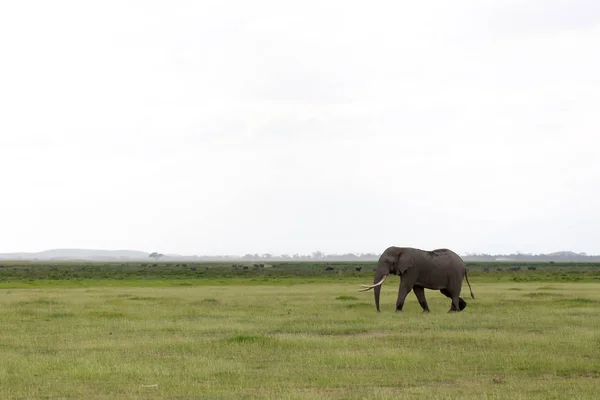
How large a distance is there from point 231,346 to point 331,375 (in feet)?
15.8

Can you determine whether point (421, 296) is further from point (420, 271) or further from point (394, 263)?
point (394, 263)

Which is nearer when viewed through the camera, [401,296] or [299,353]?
[299,353]

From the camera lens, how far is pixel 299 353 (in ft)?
62.2

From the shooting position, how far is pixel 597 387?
14.4 m

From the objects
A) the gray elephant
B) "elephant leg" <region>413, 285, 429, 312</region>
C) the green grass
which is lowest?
the green grass

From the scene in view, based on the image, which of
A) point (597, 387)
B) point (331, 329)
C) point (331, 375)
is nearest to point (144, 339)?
point (331, 329)

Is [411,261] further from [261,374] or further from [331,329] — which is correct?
[261,374]

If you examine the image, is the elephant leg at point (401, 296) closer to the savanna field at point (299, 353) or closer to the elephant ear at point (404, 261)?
the elephant ear at point (404, 261)

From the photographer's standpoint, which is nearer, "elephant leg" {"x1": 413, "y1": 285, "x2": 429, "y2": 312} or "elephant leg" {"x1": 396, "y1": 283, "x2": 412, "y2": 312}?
"elephant leg" {"x1": 396, "y1": 283, "x2": 412, "y2": 312}

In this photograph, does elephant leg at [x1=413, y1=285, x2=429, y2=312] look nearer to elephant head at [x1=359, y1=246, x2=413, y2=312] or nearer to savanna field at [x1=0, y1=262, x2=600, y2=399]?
elephant head at [x1=359, y1=246, x2=413, y2=312]

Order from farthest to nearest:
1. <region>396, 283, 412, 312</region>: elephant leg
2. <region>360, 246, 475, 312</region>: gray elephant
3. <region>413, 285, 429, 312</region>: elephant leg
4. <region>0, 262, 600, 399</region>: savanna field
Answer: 1. <region>360, 246, 475, 312</region>: gray elephant
2. <region>413, 285, 429, 312</region>: elephant leg
3. <region>396, 283, 412, 312</region>: elephant leg
4. <region>0, 262, 600, 399</region>: savanna field

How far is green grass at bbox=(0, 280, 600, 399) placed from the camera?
1453 cm

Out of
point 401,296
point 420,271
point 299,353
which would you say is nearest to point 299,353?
point 299,353

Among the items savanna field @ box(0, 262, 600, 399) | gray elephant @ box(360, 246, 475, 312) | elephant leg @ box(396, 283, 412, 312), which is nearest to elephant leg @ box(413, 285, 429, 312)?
gray elephant @ box(360, 246, 475, 312)
